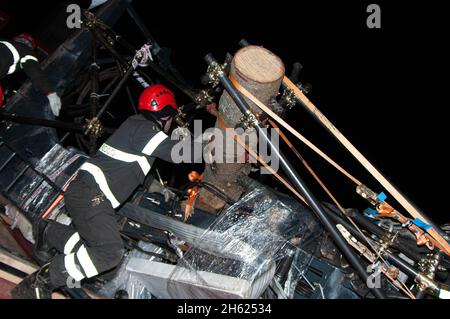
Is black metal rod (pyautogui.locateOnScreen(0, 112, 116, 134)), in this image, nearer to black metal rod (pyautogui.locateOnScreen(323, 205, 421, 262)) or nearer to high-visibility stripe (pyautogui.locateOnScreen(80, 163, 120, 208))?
high-visibility stripe (pyautogui.locateOnScreen(80, 163, 120, 208))

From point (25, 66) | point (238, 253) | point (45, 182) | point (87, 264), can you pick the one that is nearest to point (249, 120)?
point (238, 253)

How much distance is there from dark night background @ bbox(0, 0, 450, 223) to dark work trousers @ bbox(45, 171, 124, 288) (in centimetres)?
394

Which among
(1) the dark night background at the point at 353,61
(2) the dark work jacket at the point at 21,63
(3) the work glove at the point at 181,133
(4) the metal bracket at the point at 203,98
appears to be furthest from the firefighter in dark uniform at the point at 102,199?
(1) the dark night background at the point at 353,61

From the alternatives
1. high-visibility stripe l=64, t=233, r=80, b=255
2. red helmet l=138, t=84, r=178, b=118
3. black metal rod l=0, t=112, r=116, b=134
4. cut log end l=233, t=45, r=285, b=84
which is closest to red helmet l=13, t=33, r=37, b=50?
black metal rod l=0, t=112, r=116, b=134

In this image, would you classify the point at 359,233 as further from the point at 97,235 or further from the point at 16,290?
the point at 16,290

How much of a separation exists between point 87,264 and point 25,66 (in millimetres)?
2591

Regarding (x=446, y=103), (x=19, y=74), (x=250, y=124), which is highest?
(x=19, y=74)

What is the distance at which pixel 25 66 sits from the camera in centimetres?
490

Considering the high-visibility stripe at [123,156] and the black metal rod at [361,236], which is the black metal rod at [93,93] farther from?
the black metal rod at [361,236]

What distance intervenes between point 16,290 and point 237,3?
763cm

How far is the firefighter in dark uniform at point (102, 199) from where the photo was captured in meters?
3.79

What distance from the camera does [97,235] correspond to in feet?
12.7

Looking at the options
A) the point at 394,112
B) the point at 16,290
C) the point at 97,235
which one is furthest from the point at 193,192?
the point at 394,112

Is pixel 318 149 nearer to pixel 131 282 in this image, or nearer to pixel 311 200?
pixel 311 200
